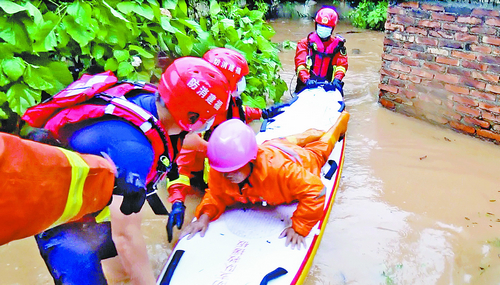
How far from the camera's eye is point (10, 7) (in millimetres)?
2336

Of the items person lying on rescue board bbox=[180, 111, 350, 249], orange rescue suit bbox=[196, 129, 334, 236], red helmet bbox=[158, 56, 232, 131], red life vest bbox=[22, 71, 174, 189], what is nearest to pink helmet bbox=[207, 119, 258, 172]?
person lying on rescue board bbox=[180, 111, 350, 249]

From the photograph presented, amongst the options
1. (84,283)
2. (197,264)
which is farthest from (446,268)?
(84,283)

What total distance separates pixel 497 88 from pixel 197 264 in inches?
127

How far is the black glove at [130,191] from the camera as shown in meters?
1.18

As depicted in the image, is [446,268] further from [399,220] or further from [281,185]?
[281,185]

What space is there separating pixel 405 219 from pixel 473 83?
6.03ft

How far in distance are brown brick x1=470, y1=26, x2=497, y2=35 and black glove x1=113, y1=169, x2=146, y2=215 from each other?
3.58 metres

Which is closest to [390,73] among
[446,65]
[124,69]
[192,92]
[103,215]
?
[446,65]

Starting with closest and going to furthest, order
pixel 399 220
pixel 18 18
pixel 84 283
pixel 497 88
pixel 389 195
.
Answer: pixel 84 283 → pixel 18 18 → pixel 399 220 → pixel 389 195 → pixel 497 88

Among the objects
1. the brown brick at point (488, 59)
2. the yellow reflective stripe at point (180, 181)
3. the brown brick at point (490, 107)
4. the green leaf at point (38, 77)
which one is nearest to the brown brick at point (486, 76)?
the brown brick at point (488, 59)

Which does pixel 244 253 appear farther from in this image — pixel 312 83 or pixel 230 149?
pixel 312 83

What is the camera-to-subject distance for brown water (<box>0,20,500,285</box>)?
7.63 ft

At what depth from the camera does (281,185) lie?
89.1 inches

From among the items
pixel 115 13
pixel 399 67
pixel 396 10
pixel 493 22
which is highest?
pixel 115 13
